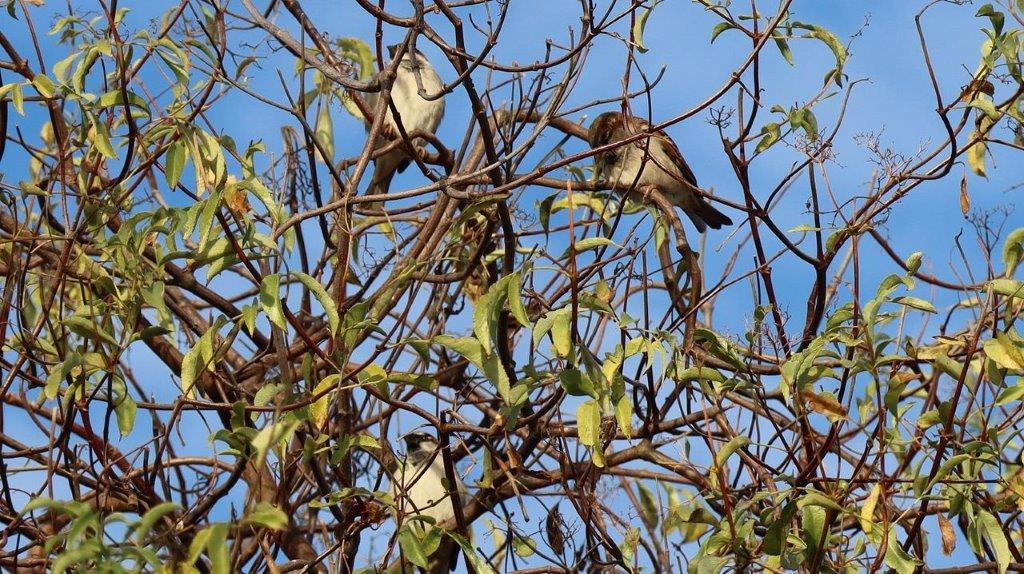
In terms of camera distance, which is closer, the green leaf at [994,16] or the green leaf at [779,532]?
the green leaf at [779,532]

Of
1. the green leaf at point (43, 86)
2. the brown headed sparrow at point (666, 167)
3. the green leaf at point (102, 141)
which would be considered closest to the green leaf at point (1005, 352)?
the green leaf at point (102, 141)

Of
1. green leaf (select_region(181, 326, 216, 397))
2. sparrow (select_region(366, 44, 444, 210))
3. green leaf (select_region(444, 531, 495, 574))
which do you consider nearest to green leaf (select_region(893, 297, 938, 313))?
green leaf (select_region(444, 531, 495, 574))

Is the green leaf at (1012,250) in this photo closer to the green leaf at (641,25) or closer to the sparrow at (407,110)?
the green leaf at (641,25)

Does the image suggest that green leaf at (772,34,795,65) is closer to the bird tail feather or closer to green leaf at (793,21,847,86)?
green leaf at (793,21,847,86)

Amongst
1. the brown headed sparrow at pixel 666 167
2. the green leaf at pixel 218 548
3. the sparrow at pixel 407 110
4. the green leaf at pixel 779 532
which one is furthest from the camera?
the sparrow at pixel 407 110

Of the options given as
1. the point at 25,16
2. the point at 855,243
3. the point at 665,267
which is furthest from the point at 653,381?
the point at 25,16

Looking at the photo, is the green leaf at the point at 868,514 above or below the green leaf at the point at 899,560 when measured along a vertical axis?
above

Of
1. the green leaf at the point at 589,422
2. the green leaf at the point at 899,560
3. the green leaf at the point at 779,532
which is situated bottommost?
the green leaf at the point at 899,560

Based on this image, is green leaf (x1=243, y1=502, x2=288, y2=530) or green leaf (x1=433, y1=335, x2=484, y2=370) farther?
green leaf (x1=433, y1=335, x2=484, y2=370)

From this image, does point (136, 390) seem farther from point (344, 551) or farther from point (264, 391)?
point (264, 391)

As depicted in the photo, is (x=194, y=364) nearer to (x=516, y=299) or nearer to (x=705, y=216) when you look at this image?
(x=516, y=299)

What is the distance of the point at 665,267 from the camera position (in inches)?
155

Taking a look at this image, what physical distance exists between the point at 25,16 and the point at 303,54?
1141 millimetres

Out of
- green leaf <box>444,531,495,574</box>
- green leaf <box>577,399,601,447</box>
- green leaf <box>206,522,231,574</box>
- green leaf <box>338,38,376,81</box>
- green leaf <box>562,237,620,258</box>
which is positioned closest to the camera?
green leaf <box>206,522,231,574</box>
